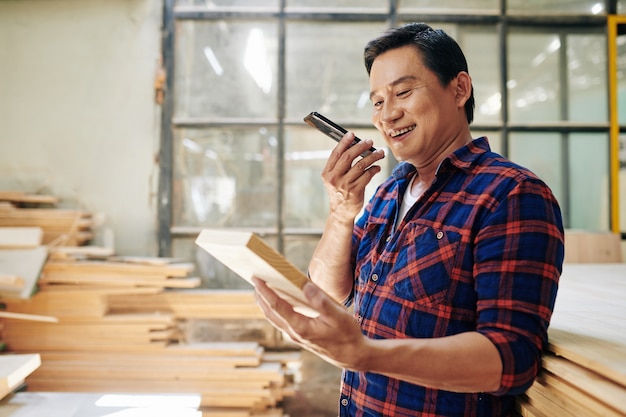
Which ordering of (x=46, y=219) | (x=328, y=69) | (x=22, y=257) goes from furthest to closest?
(x=328, y=69)
(x=46, y=219)
(x=22, y=257)

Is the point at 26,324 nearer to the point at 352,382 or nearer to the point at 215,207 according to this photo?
the point at 215,207

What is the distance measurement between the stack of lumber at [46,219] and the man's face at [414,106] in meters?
2.25

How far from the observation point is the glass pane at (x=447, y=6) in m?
2.85

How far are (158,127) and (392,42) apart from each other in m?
2.09

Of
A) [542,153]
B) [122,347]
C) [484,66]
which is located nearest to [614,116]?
[542,153]

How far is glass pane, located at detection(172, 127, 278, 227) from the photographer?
287 cm

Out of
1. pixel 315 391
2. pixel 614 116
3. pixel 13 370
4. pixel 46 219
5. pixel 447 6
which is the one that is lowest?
pixel 315 391

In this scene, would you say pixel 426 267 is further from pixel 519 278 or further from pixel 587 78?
pixel 587 78

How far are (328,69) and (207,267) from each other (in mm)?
1606

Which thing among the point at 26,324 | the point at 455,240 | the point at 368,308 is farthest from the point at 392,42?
the point at 26,324

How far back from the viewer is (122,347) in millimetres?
2506

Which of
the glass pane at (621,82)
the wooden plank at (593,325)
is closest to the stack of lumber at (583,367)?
the wooden plank at (593,325)

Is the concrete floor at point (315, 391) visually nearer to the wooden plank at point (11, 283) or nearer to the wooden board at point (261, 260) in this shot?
the wooden plank at point (11, 283)

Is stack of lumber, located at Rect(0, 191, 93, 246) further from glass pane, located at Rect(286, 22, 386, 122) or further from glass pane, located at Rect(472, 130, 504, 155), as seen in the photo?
glass pane, located at Rect(472, 130, 504, 155)
